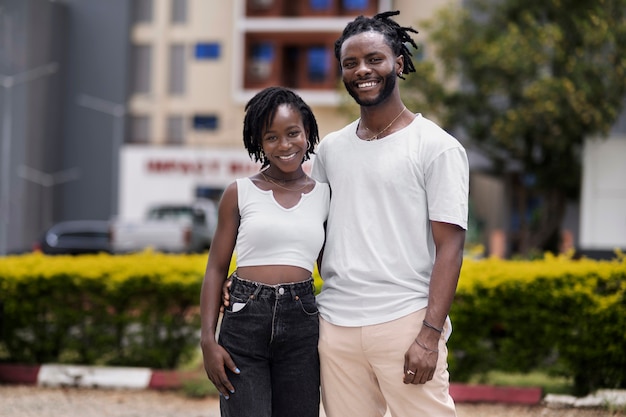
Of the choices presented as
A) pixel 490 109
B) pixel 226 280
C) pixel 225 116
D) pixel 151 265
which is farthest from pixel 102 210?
pixel 226 280

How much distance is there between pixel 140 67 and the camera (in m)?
33.5

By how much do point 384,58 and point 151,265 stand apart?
4.84 meters

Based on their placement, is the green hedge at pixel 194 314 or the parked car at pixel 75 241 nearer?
the green hedge at pixel 194 314

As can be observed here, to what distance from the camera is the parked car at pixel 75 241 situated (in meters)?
17.5

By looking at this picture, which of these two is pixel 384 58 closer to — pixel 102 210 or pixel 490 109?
pixel 490 109

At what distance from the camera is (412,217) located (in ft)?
11.0

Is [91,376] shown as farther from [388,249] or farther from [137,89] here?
→ [137,89]

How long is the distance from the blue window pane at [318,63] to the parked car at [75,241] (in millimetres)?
12187

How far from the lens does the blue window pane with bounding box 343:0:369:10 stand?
2983 cm

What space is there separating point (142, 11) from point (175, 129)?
490 centimetres

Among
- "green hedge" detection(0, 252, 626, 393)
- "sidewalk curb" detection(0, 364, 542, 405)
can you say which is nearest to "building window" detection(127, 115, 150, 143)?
"green hedge" detection(0, 252, 626, 393)

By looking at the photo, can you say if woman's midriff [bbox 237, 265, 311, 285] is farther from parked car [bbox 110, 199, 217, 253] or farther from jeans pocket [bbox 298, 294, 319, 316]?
parked car [bbox 110, 199, 217, 253]

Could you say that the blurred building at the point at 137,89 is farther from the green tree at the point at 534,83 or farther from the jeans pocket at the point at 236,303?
the jeans pocket at the point at 236,303

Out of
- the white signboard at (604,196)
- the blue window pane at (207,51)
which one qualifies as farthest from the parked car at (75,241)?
the blue window pane at (207,51)
